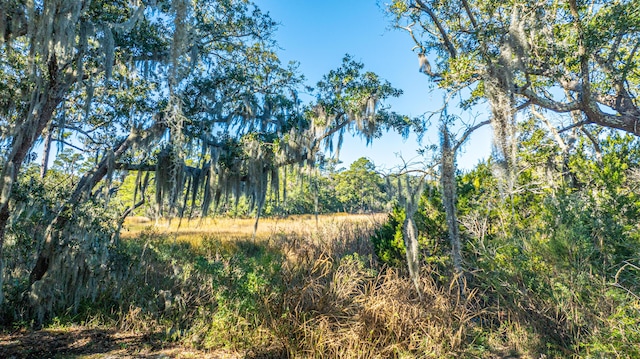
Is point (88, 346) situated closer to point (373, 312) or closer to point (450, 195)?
point (373, 312)

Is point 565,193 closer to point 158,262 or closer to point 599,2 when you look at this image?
point 599,2

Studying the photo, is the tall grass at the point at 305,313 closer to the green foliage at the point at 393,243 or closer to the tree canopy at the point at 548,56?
the green foliage at the point at 393,243

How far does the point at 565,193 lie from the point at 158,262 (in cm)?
829

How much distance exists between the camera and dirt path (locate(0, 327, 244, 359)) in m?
5.00

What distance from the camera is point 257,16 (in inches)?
308

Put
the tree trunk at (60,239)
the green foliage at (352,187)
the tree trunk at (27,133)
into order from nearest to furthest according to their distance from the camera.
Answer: the tree trunk at (27,133) → the tree trunk at (60,239) → the green foliage at (352,187)

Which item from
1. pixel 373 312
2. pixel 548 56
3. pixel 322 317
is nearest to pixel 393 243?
pixel 373 312

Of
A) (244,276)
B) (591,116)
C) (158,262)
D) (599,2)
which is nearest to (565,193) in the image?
(591,116)

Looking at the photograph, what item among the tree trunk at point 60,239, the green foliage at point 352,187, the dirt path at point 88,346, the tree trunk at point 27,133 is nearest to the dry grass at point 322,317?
the dirt path at point 88,346

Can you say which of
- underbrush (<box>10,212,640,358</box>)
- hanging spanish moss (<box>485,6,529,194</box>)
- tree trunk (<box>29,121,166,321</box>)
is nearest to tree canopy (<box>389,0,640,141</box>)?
hanging spanish moss (<box>485,6,529,194</box>)

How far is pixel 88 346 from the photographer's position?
536 cm

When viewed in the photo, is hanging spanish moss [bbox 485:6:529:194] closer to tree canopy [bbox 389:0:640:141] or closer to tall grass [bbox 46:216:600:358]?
tree canopy [bbox 389:0:640:141]

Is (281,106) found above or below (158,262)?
above

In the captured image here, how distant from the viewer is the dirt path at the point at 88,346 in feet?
16.4
